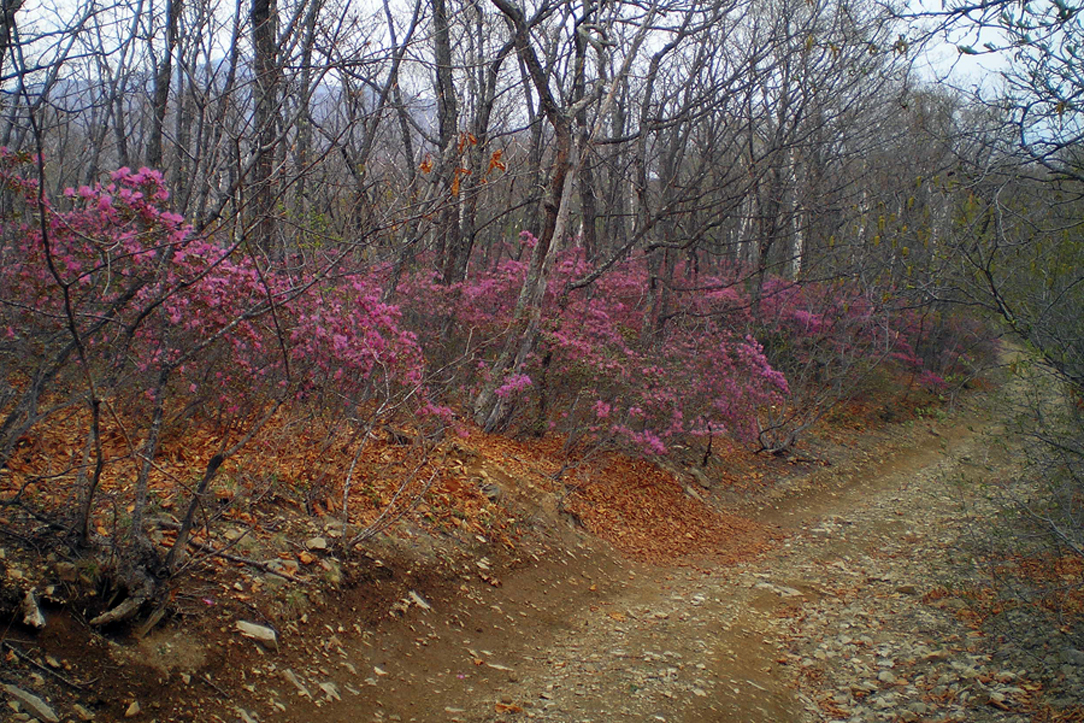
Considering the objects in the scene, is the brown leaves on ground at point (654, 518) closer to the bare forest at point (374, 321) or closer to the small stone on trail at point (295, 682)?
the bare forest at point (374, 321)

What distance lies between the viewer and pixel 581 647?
5.15 m

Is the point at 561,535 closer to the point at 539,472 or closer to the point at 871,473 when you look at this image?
the point at 539,472

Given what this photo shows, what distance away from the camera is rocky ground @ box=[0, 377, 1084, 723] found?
3242 mm

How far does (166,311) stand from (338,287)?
75.7 inches

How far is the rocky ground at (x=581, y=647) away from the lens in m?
3.24

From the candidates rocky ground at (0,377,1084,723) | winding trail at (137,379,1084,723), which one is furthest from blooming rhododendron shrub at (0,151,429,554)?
winding trail at (137,379,1084,723)

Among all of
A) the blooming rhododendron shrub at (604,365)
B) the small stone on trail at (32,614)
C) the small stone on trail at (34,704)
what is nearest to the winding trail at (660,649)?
the small stone on trail at (34,704)

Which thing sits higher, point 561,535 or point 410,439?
point 410,439

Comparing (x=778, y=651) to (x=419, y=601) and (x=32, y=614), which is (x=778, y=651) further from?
(x=32, y=614)

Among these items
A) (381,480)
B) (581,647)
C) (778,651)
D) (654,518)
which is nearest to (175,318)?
(381,480)

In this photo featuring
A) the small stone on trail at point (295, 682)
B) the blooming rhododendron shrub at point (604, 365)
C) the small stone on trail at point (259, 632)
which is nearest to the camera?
the small stone on trail at point (295, 682)

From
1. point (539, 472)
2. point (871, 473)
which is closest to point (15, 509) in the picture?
point (539, 472)

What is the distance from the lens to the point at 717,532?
9.20 meters

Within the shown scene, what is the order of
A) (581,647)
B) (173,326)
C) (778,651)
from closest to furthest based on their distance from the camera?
(581,647)
(173,326)
(778,651)
